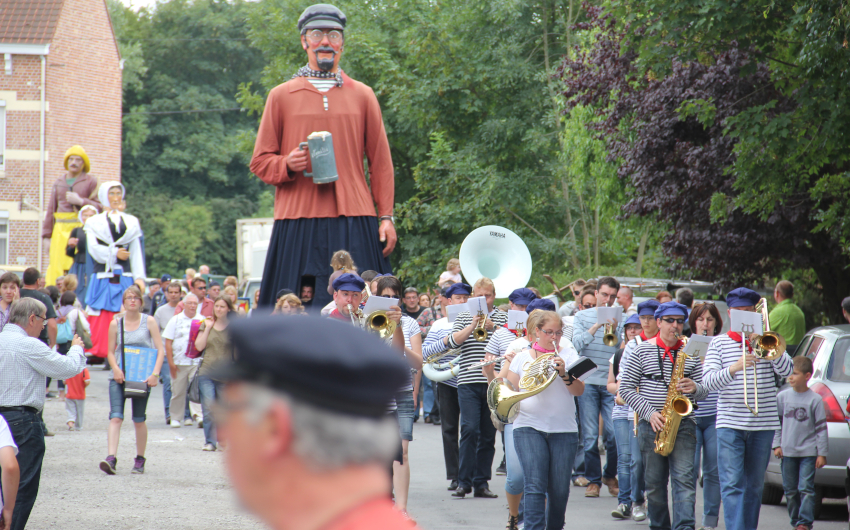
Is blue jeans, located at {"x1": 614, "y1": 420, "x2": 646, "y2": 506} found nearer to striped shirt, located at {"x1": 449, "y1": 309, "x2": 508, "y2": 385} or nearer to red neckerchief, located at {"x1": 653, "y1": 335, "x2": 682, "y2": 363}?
red neckerchief, located at {"x1": 653, "y1": 335, "x2": 682, "y2": 363}

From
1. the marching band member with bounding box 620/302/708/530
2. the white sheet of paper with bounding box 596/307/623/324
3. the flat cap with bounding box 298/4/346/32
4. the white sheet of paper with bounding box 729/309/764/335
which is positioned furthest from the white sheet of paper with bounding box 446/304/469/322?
the flat cap with bounding box 298/4/346/32

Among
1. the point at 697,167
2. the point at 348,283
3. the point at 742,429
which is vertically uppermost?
the point at 697,167

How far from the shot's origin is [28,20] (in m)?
32.2

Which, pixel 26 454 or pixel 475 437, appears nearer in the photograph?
pixel 26 454

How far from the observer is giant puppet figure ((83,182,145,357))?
593 inches

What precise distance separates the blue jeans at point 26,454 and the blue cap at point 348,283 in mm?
2288

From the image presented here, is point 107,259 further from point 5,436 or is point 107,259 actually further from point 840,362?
point 840,362

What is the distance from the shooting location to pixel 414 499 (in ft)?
31.0

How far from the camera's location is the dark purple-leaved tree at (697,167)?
47.3 ft

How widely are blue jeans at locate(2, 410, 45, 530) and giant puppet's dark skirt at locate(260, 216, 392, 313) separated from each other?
6.69ft

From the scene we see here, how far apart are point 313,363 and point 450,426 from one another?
29.4 ft

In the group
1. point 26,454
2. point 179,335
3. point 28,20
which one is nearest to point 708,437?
point 26,454

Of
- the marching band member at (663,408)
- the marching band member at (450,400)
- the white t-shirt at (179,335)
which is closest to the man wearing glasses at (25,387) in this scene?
the marching band member at (450,400)

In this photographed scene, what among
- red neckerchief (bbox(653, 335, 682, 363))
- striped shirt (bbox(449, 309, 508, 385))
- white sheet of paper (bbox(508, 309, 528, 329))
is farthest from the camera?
striped shirt (bbox(449, 309, 508, 385))
